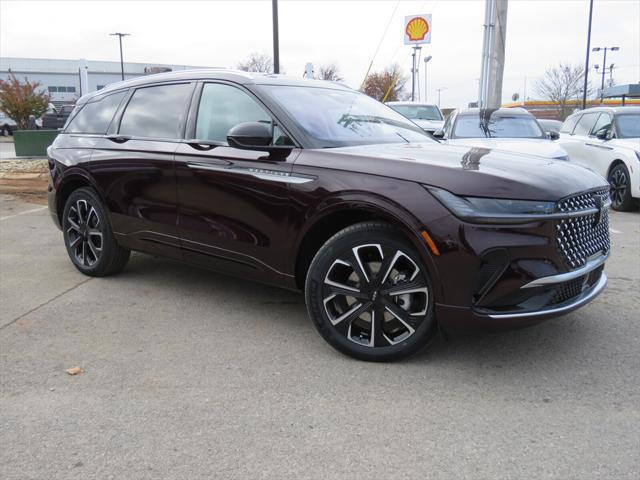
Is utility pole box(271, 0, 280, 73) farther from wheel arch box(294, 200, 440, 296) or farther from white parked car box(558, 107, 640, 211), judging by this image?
wheel arch box(294, 200, 440, 296)

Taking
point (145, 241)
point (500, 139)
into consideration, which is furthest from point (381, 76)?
point (145, 241)

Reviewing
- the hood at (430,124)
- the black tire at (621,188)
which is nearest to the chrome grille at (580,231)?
the black tire at (621,188)

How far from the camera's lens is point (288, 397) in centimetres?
300

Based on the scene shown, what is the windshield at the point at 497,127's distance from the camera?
9336 millimetres

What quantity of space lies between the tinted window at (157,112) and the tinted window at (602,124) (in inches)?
309

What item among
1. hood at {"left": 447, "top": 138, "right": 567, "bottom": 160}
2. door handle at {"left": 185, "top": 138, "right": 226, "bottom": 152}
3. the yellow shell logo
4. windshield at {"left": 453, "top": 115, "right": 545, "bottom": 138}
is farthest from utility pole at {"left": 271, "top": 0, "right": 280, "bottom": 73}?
door handle at {"left": 185, "top": 138, "right": 226, "bottom": 152}

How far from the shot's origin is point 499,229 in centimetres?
291

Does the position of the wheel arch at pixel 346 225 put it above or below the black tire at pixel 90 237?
above

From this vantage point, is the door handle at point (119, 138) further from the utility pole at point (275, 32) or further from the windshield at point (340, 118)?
the utility pole at point (275, 32)

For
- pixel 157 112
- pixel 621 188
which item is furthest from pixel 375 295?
pixel 621 188

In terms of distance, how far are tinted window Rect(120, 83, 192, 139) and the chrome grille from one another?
8.92 feet

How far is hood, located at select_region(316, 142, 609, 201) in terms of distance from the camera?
9.76 ft

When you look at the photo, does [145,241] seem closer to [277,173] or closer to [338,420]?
[277,173]

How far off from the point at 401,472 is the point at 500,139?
292 inches
